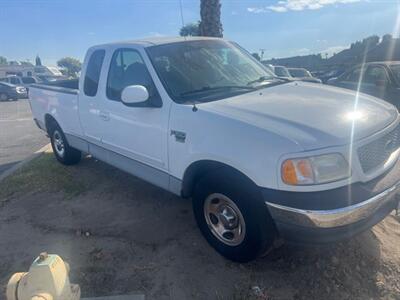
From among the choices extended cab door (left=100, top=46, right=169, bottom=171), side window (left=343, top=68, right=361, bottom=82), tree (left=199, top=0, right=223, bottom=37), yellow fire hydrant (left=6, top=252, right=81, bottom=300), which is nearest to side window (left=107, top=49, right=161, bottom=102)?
extended cab door (left=100, top=46, right=169, bottom=171)

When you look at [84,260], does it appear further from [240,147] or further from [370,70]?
[370,70]

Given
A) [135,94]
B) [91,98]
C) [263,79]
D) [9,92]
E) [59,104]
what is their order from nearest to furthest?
[135,94] → [263,79] → [91,98] → [59,104] → [9,92]

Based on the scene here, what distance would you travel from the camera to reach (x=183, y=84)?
3.57m

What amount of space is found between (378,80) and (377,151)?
753 centimetres

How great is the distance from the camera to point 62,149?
619cm

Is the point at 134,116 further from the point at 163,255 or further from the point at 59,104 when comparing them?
the point at 59,104

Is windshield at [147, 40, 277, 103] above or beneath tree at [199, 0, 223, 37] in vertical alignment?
beneath

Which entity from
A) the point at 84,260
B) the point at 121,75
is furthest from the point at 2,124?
the point at 84,260

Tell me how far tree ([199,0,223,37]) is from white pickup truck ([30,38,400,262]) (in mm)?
5542

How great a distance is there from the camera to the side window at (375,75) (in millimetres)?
9318

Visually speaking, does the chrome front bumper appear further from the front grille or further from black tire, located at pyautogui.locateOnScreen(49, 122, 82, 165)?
black tire, located at pyautogui.locateOnScreen(49, 122, 82, 165)

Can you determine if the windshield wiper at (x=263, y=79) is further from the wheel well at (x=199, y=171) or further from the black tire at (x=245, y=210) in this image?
the black tire at (x=245, y=210)

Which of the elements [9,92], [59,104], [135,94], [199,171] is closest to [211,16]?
[59,104]

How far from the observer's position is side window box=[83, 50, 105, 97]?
4.65 meters
